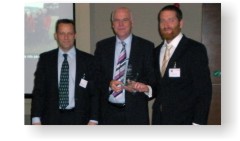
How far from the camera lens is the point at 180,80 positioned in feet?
9.27

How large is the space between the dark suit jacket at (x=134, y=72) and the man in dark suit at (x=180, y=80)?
0.42 ft

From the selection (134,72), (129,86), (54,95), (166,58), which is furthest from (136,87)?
(54,95)

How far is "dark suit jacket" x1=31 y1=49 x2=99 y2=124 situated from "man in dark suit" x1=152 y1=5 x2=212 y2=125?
2.16 feet

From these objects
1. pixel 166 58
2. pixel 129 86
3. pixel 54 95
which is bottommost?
pixel 54 95

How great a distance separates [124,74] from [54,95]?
73 centimetres

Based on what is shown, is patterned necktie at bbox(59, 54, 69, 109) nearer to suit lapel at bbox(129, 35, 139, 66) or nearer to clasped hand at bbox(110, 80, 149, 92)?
clasped hand at bbox(110, 80, 149, 92)

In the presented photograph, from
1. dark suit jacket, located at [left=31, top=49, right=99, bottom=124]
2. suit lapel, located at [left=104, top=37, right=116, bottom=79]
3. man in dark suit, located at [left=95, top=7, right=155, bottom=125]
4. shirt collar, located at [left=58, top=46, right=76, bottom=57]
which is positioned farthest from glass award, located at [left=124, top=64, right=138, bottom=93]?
shirt collar, located at [left=58, top=46, right=76, bottom=57]

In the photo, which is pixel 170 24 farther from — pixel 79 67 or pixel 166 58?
pixel 79 67

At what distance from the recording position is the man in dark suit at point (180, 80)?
2.77 m

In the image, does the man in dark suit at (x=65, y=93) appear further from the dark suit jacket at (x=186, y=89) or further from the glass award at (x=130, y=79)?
the dark suit jacket at (x=186, y=89)

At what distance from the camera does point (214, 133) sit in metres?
2.92
